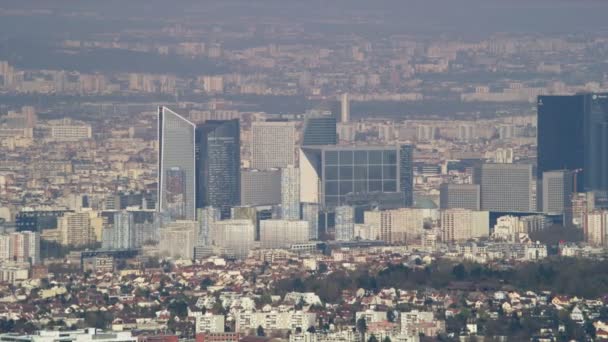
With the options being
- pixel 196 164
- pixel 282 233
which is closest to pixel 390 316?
pixel 282 233

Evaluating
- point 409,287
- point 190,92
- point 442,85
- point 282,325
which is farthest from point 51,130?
point 282,325

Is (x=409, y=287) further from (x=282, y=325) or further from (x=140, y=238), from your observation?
(x=140, y=238)

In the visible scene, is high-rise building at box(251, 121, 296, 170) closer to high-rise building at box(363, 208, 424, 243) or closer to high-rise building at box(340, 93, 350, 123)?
high-rise building at box(340, 93, 350, 123)

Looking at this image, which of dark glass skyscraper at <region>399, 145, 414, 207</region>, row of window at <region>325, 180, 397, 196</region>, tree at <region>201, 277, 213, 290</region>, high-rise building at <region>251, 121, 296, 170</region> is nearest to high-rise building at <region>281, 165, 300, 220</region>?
high-rise building at <region>251, 121, 296, 170</region>

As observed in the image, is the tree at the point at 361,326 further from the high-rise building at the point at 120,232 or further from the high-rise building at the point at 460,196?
the high-rise building at the point at 460,196

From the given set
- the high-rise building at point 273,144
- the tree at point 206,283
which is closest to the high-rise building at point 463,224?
the high-rise building at point 273,144
